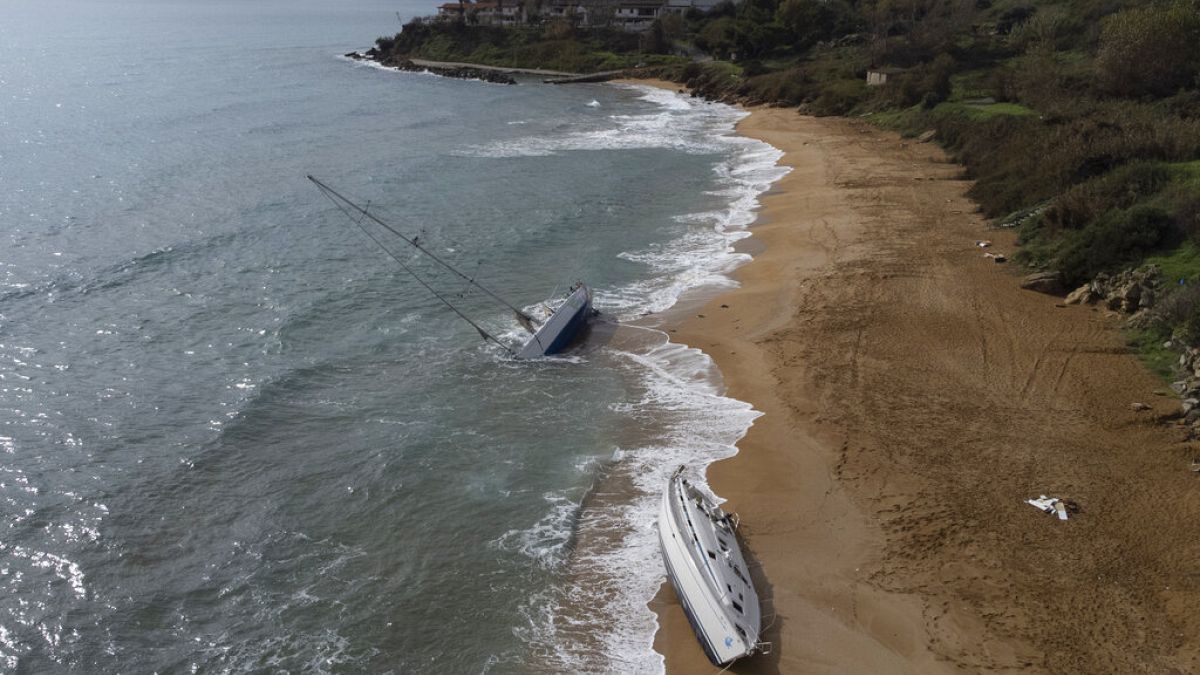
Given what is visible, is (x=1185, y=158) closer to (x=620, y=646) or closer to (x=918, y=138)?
(x=918, y=138)

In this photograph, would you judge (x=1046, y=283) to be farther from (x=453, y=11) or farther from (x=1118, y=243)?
(x=453, y=11)

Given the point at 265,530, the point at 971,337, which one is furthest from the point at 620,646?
the point at 971,337

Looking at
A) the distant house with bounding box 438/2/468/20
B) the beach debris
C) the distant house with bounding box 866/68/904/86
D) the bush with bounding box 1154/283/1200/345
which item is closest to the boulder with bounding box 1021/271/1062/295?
the bush with bounding box 1154/283/1200/345

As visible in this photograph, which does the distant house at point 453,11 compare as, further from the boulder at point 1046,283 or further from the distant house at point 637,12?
the boulder at point 1046,283

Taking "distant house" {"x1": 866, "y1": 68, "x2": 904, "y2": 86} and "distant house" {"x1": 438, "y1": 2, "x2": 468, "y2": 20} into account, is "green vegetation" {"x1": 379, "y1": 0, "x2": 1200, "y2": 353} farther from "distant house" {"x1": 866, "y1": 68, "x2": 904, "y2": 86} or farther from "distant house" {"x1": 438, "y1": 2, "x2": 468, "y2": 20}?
"distant house" {"x1": 438, "y1": 2, "x2": 468, "y2": 20}

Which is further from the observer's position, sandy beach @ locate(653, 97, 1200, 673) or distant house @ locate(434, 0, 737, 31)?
distant house @ locate(434, 0, 737, 31)
